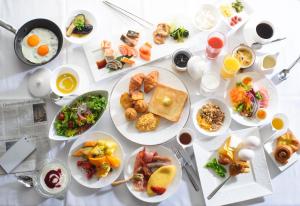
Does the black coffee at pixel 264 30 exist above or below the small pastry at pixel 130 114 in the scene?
above

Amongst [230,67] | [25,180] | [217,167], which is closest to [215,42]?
[230,67]

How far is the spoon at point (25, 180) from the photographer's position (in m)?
1.56

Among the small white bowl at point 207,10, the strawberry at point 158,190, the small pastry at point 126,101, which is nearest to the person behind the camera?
the strawberry at point 158,190

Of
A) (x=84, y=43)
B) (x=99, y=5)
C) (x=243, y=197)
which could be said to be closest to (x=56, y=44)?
(x=84, y=43)

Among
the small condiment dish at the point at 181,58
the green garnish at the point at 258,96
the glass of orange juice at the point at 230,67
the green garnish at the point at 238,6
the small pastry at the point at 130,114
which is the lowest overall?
the small pastry at the point at 130,114

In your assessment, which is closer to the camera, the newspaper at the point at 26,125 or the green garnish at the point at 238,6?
the newspaper at the point at 26,125

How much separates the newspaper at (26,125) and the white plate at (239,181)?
0.70 m

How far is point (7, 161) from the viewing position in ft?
5.33

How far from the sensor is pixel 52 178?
5.19ft

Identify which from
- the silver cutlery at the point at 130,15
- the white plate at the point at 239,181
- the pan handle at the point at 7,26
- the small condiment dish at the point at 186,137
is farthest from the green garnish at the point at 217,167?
the pan handle at the point at 7,26

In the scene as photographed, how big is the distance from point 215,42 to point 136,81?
1.37 ft

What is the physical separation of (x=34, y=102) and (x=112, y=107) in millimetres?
363

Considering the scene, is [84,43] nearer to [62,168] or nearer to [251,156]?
[62,168]

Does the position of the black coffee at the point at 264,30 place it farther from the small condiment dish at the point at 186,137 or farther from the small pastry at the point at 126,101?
the small pastry at the point at 126,101
